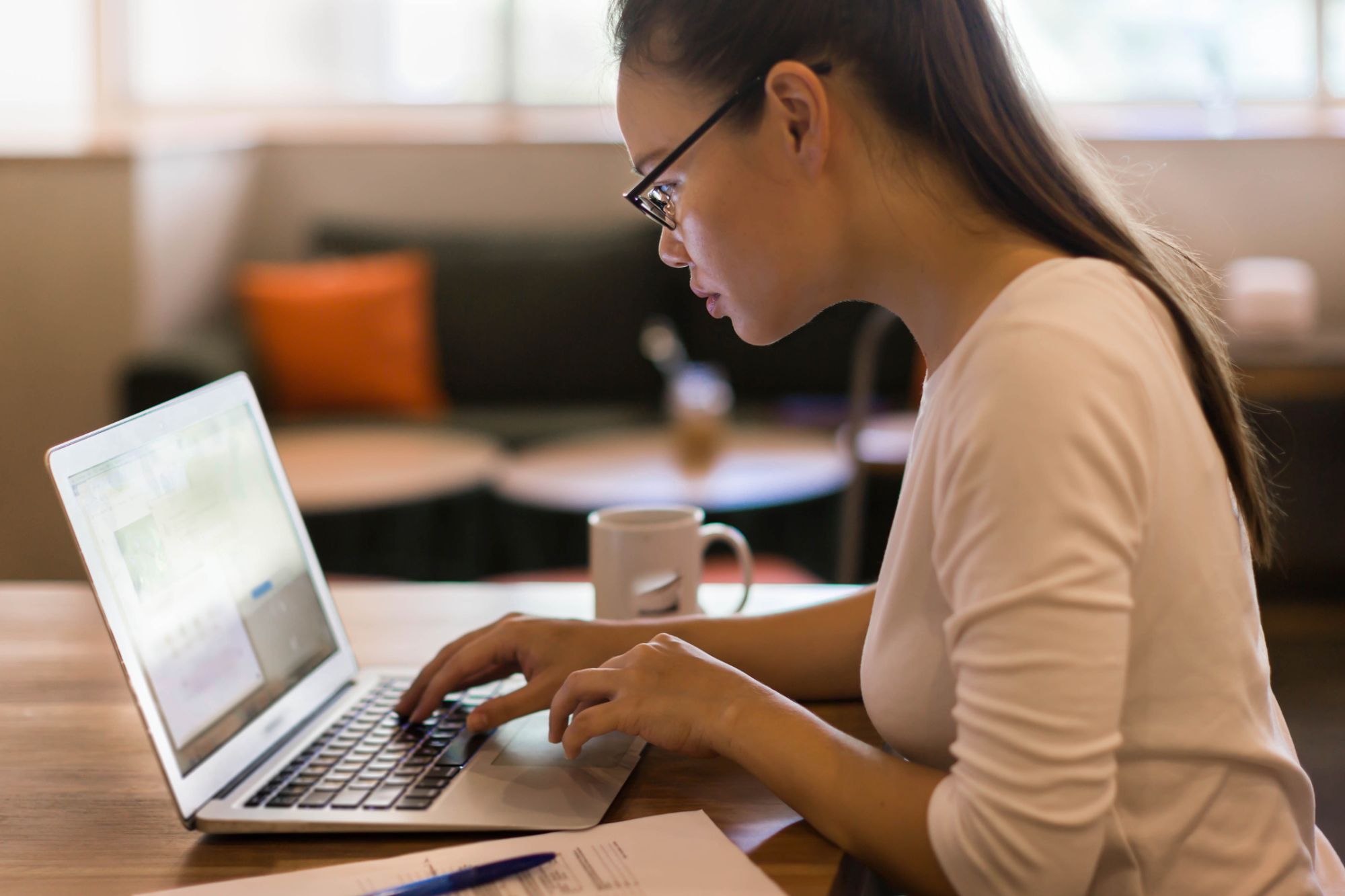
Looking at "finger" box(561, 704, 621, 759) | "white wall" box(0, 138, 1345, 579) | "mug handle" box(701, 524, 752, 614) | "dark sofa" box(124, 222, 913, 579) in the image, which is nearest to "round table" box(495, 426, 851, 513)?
"dark sofa" box(124, 222, 913, 579)

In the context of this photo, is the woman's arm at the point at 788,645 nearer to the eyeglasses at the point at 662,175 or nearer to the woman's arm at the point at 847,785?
the woman's arm at the point at 847,785

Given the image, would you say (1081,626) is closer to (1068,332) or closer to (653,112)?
(1068,332)

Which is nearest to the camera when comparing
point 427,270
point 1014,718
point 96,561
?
point 1014,718

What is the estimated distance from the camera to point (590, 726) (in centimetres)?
83

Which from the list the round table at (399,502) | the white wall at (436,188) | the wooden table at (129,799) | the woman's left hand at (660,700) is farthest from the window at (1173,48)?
the woman's left hand at (660,700)

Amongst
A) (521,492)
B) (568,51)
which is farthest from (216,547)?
(568,51)

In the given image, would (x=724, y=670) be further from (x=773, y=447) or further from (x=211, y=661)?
(x=773, y=447)

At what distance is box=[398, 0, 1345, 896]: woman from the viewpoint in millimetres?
672

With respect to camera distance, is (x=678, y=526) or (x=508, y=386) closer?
(x=678, y=526)

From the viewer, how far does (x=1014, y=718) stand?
2.19 feet

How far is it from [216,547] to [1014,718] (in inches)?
20.6

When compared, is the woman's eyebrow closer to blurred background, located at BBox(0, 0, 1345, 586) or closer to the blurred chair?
the blurred chair

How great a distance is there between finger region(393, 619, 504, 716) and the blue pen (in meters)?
0.26

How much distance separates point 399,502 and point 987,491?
8.13 ft
